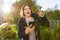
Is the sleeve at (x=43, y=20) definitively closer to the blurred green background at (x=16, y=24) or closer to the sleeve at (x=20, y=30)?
the blurred green background at (x=16, y=24)

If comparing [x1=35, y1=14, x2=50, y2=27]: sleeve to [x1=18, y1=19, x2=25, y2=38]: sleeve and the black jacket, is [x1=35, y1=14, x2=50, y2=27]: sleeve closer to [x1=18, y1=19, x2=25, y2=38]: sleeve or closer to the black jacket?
the black jacket

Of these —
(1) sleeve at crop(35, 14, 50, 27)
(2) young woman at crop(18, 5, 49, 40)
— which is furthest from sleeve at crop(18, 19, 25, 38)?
(1) sleeve at crop(35, 14, 50, 27)

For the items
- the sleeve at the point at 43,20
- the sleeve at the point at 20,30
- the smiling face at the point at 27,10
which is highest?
the smiling face at the point at 27,10

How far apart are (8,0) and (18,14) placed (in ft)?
0.52

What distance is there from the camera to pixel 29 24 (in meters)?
1.45

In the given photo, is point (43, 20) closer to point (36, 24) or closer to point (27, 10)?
point (36, 24)

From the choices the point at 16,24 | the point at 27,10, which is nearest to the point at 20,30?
the point at 16,24

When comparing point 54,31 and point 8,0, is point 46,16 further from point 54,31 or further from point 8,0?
point 8,0

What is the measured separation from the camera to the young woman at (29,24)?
144 cm

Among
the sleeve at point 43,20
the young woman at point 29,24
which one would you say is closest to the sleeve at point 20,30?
the young woman at point 29,24

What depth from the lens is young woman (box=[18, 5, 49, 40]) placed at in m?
1.44

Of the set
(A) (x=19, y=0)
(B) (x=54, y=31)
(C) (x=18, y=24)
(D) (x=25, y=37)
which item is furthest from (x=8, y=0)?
(B) (x=54, y=31)

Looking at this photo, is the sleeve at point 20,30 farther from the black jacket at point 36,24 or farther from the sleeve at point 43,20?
the sleeve at point 43,20

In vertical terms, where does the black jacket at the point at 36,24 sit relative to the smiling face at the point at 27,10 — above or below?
below
